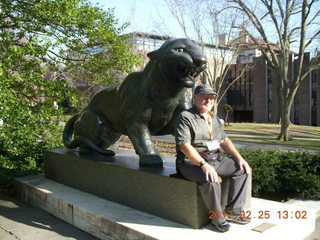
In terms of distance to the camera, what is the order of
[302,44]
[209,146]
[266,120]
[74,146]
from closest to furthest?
1. [209,146]
2. [74,146]
3. [302,44]
4. [266,120]

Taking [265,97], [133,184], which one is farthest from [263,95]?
[133,184]

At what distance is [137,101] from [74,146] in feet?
5.96

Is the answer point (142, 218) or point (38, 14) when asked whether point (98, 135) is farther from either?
point (38, 14)

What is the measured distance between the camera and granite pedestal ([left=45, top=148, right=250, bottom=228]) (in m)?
3.09

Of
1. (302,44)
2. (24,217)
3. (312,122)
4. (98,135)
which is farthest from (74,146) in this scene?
(312,122)

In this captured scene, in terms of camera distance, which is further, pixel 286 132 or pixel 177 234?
pixel 286 132

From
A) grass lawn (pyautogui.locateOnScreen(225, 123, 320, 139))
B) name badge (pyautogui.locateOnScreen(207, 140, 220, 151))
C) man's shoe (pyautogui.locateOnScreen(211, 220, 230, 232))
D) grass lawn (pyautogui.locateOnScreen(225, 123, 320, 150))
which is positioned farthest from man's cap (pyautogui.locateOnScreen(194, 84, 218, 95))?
grass lawn (pyautogui.locateOnScreen(225, 123, 320, 139))

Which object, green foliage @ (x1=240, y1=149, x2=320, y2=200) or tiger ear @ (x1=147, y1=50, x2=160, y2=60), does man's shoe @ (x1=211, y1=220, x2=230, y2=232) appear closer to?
tiger ear @ (x1=147, y1=50, x2=160, y2=60)

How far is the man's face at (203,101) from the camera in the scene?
3078 millimetres

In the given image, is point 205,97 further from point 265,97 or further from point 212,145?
point 265,97

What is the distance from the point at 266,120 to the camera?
121 feet

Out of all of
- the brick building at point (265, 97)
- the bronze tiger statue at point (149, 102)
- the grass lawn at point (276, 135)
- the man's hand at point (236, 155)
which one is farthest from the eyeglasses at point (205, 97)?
the brick building at point (265, 97)

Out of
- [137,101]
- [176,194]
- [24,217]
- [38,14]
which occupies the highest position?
[38,14]

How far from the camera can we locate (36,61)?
6965 mm
